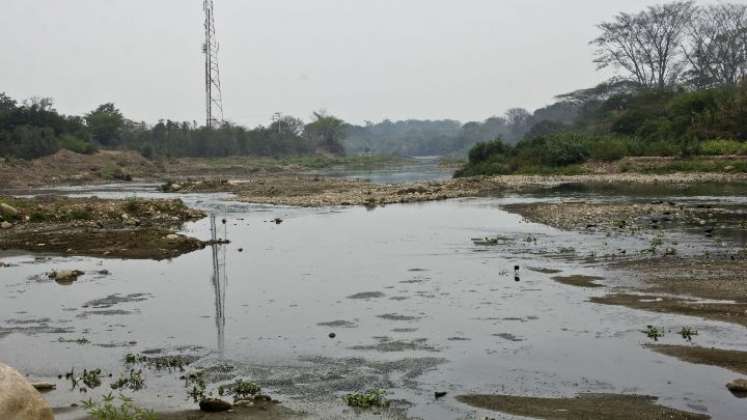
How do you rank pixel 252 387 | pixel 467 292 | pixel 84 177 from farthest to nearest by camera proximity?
1. pixel 84 177
2. pixel 467 292
3. pixel 252 387

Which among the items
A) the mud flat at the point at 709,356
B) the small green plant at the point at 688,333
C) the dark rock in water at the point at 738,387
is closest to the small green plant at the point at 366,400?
the dark rock in water at the point at 738,387

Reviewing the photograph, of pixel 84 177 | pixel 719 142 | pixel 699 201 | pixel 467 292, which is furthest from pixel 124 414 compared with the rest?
pixel 84 177

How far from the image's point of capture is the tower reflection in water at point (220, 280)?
11.3 m

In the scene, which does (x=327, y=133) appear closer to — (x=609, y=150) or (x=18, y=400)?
(x=609, y=150)

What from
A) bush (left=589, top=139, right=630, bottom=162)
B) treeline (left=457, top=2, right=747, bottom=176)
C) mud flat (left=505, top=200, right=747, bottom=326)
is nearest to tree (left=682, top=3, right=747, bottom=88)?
treeline (left=457, top=2, right=747, bottom=176)

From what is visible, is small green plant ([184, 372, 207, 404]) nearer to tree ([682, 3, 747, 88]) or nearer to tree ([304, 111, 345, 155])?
tree ([682, 3, 747, 88])

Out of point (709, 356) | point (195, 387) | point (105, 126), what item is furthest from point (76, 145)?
point (709, 356)

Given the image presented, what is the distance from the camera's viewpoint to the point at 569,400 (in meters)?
7.70

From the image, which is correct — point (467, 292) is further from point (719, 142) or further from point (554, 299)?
point (719, 142)

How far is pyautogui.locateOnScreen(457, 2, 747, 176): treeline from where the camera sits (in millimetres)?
54906

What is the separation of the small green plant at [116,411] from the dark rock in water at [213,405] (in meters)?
0.49

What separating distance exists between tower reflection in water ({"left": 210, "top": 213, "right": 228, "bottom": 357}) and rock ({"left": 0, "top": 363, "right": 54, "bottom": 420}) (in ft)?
12.3

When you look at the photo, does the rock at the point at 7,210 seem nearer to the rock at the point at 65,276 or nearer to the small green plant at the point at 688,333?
the rock at the point at 65,276

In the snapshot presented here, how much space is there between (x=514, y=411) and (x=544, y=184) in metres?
39.9
